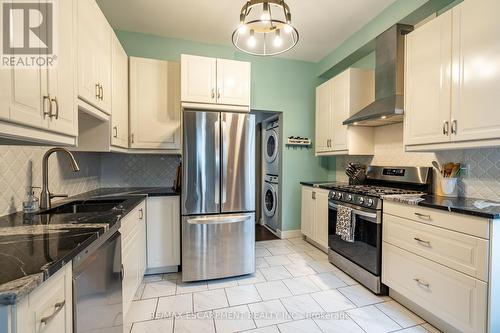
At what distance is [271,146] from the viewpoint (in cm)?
411

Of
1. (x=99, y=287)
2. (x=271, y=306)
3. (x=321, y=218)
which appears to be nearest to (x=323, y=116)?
(x=321, y=218)

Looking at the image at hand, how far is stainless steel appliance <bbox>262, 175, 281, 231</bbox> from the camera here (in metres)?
3.90

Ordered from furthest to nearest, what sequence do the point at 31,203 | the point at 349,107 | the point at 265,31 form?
the point at 349,107, the point at 265,31, the point at 31,203

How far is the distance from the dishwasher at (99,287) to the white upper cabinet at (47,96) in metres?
0.60

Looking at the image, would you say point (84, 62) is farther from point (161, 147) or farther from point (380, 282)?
point (380, 282)

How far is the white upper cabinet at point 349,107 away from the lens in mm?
2865

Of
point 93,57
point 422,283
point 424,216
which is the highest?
point 93,57

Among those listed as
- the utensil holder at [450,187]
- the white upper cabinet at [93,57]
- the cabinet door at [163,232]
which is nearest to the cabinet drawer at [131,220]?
the cabinet door at [163,232]

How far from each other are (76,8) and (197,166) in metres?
1.44

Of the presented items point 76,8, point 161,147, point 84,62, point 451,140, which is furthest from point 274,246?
point 76,8

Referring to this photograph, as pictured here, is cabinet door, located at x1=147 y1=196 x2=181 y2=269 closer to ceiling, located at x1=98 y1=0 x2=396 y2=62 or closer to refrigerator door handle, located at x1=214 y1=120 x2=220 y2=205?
refrigerator door handle, located at x1=214 y1=120 x2=220 y2=205

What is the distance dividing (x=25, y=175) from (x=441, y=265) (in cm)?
301

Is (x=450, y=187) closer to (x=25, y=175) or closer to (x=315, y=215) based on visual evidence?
(x=315, y=215)

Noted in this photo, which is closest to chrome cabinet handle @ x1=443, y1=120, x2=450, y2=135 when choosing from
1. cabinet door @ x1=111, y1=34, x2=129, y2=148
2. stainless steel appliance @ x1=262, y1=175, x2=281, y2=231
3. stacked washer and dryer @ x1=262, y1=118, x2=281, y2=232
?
stacked washer and dryer @ x1=262, y1=118, x2=281, y2=232
